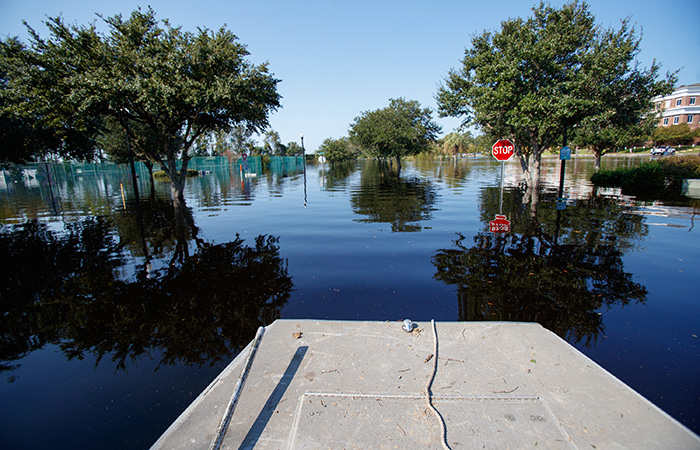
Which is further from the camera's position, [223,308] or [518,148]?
[518,148]

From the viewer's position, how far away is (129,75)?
49.9ft

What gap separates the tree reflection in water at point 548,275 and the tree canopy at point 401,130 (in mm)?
34682

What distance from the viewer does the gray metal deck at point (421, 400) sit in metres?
2.60

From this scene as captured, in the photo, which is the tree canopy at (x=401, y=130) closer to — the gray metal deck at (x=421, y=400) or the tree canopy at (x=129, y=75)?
the tree canopy at (x=129, y=75)

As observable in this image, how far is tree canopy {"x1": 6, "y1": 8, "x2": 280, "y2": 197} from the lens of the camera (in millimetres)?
14125

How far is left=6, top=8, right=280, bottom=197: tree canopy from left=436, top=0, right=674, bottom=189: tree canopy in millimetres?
11043

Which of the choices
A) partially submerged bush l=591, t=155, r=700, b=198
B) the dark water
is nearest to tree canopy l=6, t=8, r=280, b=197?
the dark water

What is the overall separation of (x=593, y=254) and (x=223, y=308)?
8.42 m

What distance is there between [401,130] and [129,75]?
34.2 metres

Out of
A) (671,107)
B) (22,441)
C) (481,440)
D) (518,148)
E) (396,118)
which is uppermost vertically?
(671,107)

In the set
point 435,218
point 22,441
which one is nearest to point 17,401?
point 22,441

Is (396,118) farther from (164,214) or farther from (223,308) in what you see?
(223,308)

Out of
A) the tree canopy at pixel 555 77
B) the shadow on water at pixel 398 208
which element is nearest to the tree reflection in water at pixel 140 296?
the shadow on water at pixel 398 208

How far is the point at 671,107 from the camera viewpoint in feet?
267
